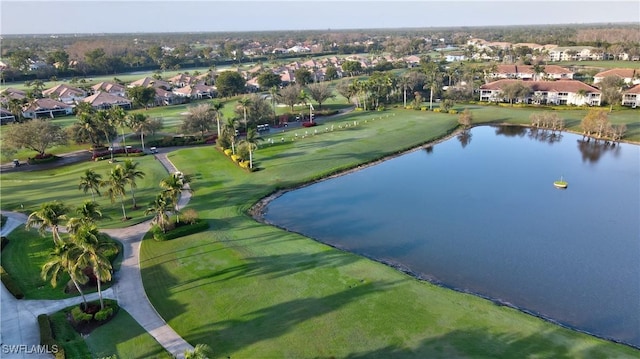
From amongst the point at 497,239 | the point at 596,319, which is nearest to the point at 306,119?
the point at 497,239

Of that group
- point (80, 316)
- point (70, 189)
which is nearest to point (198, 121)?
point (70, 189)

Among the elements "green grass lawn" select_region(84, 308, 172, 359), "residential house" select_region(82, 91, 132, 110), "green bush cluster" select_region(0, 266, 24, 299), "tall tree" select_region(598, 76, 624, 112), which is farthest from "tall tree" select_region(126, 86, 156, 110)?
"tall tree" select_region(598, 76, 624, 112)

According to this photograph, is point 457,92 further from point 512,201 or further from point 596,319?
point 596,319

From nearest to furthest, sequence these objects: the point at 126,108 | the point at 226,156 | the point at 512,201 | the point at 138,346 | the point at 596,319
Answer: the point at 138,346 → the point at 596,319 → the point at 512,201 → the point at 226,156 → the point at 126,108

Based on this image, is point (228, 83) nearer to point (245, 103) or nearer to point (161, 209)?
point (245, 103)

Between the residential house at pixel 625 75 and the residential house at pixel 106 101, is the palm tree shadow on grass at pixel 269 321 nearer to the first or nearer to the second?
the residential house at pixel 106 101
